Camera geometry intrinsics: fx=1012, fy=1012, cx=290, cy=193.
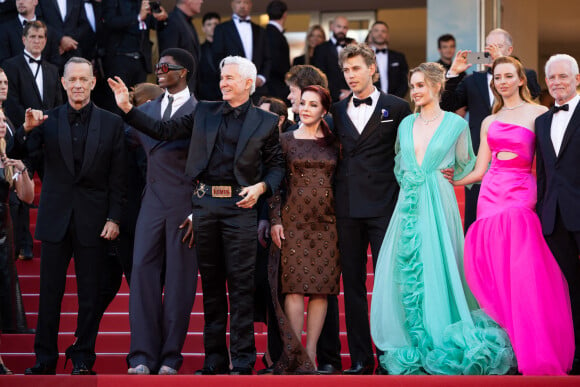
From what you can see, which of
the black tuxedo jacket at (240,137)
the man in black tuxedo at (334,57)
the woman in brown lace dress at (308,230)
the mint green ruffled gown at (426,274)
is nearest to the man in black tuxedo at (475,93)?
the mint green ruffled gown at (426,274)

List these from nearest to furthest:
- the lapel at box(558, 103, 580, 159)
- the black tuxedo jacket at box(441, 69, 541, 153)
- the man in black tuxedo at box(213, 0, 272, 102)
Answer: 1. the lapel at box(558, 103, 580, 159)
2. the black tuxedo jacket at box(441, 69, 541, 153)
3. the man in black tuxedo at box(213, 0, 272, 102)

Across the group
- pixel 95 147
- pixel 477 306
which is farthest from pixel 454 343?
pixel 95 147

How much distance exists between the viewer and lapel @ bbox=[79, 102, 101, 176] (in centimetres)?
626

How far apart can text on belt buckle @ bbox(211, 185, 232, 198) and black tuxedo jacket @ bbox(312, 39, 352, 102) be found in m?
5.49

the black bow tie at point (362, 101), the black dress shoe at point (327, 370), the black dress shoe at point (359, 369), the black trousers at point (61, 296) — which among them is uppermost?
the black bow tie at point (362, 101)

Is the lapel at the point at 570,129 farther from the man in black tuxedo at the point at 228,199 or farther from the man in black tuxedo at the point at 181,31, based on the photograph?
the man in black tuxedo at the point at 181,31

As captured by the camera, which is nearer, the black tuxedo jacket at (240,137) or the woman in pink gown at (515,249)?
the woman in pink gown at (515,249)

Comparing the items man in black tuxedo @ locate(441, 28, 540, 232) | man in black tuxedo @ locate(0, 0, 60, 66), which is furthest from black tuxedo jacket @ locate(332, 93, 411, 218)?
man in black tuxedo @ locate(0, 0, 60, 66)

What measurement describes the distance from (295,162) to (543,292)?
65.1 inches

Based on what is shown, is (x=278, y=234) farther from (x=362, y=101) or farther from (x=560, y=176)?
(x=560, y=176)

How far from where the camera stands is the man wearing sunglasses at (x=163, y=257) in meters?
5.98

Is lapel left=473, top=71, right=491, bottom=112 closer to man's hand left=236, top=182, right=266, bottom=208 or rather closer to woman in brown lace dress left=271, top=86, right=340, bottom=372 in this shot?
woman in brown lace dress left=271, top=86, right=340, bottom=372

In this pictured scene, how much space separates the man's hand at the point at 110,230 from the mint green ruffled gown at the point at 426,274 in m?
1.64

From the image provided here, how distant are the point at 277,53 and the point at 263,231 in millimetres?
5427
